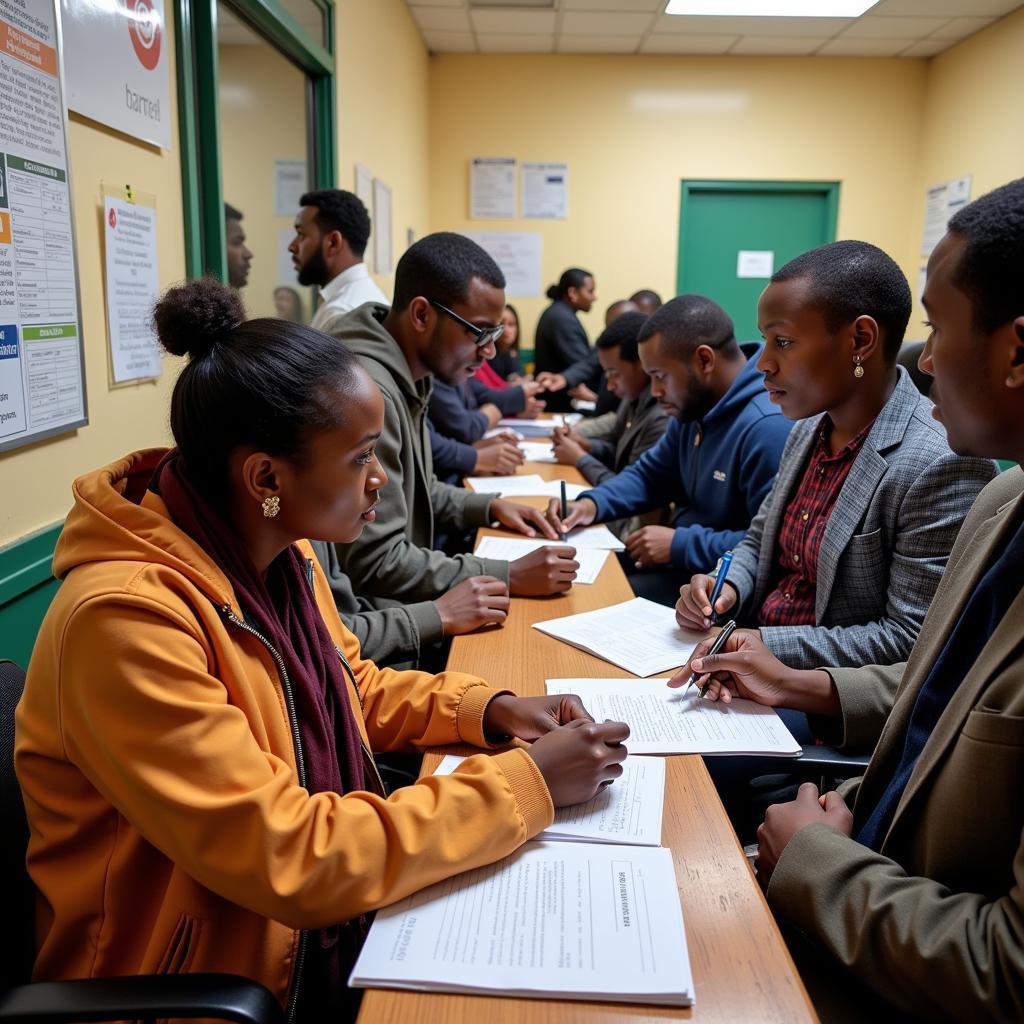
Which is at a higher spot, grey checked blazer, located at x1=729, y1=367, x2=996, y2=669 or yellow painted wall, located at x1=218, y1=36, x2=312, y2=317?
yellow painted wall, located at x1=218, y1=36, x2=312, y2=317

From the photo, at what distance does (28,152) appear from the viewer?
1387 mm

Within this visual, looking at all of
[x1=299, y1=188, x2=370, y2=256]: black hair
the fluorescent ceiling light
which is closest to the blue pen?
[x1=299, y1=188, x2=370, y2=256]: black hair

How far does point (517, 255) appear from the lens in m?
6.30

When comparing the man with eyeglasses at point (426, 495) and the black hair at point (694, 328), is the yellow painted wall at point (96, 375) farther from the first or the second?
the black hair at point (694, 328)

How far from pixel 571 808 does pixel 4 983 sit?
22.9 inches

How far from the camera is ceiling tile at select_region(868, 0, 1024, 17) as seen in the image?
16.0 feet

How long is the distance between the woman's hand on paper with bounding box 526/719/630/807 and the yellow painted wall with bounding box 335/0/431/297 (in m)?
3.30

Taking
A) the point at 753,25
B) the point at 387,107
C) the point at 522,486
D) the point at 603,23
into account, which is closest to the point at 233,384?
the point at 522,486

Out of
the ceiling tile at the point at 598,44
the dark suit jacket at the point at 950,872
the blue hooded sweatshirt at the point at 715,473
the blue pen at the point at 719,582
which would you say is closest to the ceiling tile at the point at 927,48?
the ceiling tile at the point at 598,44

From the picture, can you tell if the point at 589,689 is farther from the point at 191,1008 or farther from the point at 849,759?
the point at 191,1008

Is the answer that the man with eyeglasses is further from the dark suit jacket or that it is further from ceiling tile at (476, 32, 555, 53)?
ceiling tile at (476, 32, 555, 53)

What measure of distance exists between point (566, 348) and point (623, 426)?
2.07m

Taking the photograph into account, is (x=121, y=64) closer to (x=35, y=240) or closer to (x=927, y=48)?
(x=35, y=240)

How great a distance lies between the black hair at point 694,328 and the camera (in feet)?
7.69
